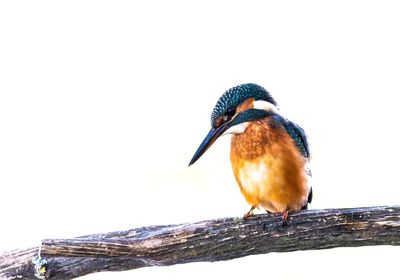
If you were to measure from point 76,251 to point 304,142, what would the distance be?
0.67 m

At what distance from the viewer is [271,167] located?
150cm

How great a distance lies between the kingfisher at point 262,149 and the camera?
58.7 inches

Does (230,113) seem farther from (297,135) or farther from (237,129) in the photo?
(297,135)

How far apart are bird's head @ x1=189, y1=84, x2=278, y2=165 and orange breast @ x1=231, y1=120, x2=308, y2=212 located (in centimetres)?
3

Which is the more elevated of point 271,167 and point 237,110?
point 237,110

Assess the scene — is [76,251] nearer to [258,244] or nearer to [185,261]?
[185,261]

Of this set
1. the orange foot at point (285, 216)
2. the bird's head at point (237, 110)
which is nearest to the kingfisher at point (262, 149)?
the bird's head at point (237, 110)

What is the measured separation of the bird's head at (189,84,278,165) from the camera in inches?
57.9

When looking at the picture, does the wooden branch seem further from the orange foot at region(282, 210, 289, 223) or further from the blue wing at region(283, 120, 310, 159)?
the blue wing at region(283, 120, 310, 159)

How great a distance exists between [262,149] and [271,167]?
5cm

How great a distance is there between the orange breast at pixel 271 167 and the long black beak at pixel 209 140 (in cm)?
9

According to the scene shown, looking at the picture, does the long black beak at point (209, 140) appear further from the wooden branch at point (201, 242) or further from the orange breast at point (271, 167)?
the wooden branch at point (201, 242)

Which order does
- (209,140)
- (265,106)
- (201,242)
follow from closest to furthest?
1. (201,242)
2. (209,140)
3. (265,106)

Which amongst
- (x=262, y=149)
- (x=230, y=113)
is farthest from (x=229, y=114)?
(x=262, y=149)
